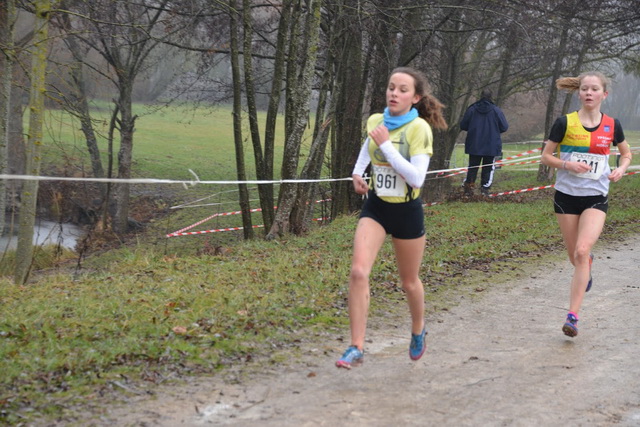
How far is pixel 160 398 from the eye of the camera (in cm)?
488

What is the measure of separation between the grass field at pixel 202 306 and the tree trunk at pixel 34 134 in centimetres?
91

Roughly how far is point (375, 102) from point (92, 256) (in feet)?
25.4

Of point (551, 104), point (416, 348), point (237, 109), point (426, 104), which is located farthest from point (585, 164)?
point (551, 104)

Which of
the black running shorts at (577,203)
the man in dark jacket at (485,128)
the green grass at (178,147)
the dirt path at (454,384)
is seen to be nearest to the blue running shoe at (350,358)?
the dirt path at (454,384)

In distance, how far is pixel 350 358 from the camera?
5.12 meters

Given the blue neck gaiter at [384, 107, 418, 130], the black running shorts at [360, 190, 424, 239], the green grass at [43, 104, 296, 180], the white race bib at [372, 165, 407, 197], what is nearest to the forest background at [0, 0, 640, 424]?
the black running shorts at [360, 190, 424, 239]

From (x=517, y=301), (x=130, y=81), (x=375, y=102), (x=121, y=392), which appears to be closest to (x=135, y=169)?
(x=130, y=81)

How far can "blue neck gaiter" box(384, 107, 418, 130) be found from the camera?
529cm

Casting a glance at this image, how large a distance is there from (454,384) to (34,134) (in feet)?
21.9

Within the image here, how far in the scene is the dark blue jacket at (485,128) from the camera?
15930 mm

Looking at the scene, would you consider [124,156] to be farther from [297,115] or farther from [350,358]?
[350,358]

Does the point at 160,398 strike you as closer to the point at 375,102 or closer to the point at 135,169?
the point at 375,102

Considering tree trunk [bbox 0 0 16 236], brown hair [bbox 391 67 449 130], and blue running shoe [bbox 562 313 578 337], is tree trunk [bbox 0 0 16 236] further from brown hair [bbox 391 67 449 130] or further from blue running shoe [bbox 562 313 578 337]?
blue running shoe [bbox 562 313 578 337]

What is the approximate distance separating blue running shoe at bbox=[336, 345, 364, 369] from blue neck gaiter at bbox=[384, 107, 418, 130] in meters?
1.54
